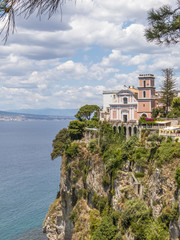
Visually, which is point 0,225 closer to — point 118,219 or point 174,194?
point 118,219

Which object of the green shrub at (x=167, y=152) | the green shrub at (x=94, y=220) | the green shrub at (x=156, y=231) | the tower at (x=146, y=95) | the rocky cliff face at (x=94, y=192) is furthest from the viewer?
the tower at (x=146, y=95)

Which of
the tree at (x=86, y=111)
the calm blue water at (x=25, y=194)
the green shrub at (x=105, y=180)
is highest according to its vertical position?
the tree at (x=86, y=111)

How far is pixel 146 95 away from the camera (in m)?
48.8

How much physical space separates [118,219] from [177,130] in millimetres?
11667

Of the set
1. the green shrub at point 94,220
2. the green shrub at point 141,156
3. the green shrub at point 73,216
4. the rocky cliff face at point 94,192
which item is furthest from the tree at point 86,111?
the green shrub at point 141,156

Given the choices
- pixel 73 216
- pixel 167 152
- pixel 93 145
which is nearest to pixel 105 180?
pixel 93 145

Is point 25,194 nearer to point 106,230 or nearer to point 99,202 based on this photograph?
point 99,202

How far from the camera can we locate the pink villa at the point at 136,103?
48.7 metres

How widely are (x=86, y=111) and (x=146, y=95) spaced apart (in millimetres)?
13493

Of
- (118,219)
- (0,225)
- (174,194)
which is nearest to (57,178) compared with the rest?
(0,225)

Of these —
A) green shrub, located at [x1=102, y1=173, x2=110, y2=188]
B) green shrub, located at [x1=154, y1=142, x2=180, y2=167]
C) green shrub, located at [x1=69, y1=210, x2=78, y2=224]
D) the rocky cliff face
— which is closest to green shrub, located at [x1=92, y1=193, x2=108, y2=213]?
the rocky cliff face

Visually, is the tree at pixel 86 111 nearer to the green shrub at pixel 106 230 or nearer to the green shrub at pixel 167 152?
the green shrub at pixel 106 230

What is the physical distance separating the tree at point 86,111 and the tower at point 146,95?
39.7 feet

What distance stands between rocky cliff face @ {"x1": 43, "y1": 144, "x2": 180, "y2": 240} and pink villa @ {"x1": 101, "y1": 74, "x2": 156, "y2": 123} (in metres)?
9.19
